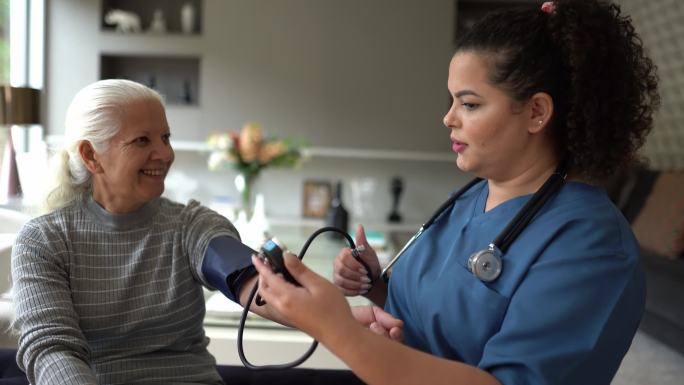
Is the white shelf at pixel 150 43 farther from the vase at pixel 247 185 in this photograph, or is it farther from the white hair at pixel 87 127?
the white hair at pixel 87 127

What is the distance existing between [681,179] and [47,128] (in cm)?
424

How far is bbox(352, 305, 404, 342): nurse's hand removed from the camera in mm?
1179

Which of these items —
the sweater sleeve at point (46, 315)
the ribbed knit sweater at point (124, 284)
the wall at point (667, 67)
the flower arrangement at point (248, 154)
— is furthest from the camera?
the wall at point (667, 67)

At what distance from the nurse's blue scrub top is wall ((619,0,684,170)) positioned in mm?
3615

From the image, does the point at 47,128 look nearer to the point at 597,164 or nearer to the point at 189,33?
the point at 189,33

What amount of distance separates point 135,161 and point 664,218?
3.20 m

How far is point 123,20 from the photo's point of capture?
473 cm

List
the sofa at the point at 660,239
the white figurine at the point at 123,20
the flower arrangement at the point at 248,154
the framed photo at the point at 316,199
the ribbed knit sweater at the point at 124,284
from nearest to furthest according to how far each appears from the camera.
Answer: the ribbed knit sweater at the point at 124,284, the sofa at the point at 660,239, the flower arrangement at the point at 248,154, the white figurine at the point at 123,20, the framed photo at the point at 316,199

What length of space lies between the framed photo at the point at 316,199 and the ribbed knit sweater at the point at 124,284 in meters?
3.63

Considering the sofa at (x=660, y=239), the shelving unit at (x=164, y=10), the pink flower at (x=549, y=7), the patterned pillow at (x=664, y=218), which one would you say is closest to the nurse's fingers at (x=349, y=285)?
the pink flower at (x=549, y=7)

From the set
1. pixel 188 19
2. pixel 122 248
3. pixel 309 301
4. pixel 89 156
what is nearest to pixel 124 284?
pixel 122 248

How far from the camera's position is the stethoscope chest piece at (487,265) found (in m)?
1.08

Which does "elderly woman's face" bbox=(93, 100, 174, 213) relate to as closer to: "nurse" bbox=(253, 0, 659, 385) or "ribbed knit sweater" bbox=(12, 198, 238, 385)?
"ribbed knit sweater" bbox=(12, 198, 238, 385)

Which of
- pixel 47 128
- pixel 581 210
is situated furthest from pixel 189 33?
pixel 581 210
